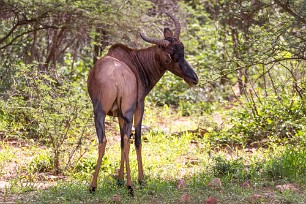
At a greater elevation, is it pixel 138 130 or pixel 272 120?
pixel 272 120

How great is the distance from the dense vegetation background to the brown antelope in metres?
1.55

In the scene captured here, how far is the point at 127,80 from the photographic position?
22.5 feet

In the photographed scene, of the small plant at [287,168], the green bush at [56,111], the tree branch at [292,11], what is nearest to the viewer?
the small plant at [287,168]

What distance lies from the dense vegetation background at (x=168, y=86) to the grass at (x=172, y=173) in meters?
0.05

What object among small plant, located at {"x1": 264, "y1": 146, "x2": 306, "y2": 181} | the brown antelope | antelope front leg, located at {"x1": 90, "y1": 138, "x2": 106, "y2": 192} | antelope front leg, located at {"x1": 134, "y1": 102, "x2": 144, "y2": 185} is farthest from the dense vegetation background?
antelope front leg, located at {"x1": 90, "y1": 138, "x2": 106, "y2": 192}

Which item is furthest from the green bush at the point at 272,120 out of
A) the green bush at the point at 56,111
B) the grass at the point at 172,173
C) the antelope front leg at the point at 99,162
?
the antelope front leg at the point at 99,162

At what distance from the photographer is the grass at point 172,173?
670 cm

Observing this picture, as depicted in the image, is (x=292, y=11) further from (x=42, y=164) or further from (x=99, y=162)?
(x=42, y=164)

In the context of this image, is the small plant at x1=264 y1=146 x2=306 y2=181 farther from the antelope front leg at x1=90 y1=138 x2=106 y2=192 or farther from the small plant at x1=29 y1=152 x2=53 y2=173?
the small plant at x1=29 y1=152 x2=53 y2=173

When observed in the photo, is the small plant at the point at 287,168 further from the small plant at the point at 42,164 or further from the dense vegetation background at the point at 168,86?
the small plant at the point at 42,164

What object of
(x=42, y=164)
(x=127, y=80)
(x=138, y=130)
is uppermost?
(x=127, y=80)

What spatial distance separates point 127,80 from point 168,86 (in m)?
7.85

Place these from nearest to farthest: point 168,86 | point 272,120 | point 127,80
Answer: point 127,80 < point 272,120 < point 168,86

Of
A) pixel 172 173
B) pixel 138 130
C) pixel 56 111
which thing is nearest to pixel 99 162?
pixel 138 130
